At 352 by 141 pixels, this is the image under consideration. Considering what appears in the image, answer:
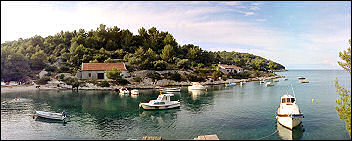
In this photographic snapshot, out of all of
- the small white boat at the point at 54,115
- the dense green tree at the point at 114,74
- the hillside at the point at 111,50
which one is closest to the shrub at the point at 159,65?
the hillside at the point at 111,50

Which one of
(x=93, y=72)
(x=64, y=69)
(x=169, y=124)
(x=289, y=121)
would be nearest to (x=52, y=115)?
(x=169, y=124)

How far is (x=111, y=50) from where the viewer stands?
13362 cm

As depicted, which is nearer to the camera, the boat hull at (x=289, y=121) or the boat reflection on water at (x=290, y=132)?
the boat reflection on water at (x=290, y=132)

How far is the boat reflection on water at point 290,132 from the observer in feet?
86.5

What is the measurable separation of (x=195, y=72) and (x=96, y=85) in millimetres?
51991

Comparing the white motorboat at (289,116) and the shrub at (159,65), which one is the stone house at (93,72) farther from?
the white motorboat at (289,116)

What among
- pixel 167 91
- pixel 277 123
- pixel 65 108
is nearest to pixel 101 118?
pixel 65 108

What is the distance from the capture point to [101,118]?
122 ft

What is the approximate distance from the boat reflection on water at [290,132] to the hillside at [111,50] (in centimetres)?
7731

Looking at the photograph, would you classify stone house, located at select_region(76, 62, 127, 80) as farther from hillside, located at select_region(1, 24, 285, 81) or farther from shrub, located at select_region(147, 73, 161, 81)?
shrub, located at select_region(147, 73, 161, 81)

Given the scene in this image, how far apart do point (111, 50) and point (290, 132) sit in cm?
12139

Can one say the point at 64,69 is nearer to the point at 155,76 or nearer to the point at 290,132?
the point at 155,76

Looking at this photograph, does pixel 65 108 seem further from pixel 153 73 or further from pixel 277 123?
pixel 153 73

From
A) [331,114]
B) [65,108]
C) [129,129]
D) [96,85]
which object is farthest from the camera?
[96,85]
